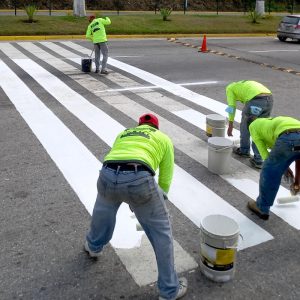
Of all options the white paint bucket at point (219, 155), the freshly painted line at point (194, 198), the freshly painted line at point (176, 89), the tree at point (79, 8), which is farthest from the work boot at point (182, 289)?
the tree at point (79, 8)

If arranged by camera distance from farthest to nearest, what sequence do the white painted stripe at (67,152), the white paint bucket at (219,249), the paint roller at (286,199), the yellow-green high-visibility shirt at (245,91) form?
the yellow-green high-visibility shirt at (245,91)
the paint roller at (286,199)
the white painted stripe at (67,152)
the white paint bucket at (219,249)

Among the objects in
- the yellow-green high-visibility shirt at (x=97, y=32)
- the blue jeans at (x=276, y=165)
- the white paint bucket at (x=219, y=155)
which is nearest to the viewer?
the blue jeans at (x=276, y=165)

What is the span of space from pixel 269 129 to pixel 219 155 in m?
1.72

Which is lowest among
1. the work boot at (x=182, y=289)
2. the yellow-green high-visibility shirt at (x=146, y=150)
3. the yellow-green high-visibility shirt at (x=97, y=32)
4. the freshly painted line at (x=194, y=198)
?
the work boot at (x=182, y=289)

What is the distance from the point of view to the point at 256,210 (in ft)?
18.8

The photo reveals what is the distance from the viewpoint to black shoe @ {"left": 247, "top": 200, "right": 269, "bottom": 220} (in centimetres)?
564

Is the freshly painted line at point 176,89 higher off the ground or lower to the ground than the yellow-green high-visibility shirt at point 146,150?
lower

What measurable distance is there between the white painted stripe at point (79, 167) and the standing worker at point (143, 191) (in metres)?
0.52

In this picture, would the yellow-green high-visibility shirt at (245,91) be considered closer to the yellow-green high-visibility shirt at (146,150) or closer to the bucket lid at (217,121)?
the bucket lid at (217,121)

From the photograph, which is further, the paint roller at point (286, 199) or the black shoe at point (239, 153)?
the black shoe at point (239, 153)

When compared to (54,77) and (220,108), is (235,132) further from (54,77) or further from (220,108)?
(54,77)

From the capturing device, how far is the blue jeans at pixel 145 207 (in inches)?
149

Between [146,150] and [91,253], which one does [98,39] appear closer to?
[91,253]

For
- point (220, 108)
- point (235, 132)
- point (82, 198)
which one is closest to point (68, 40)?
point (220, 108)
